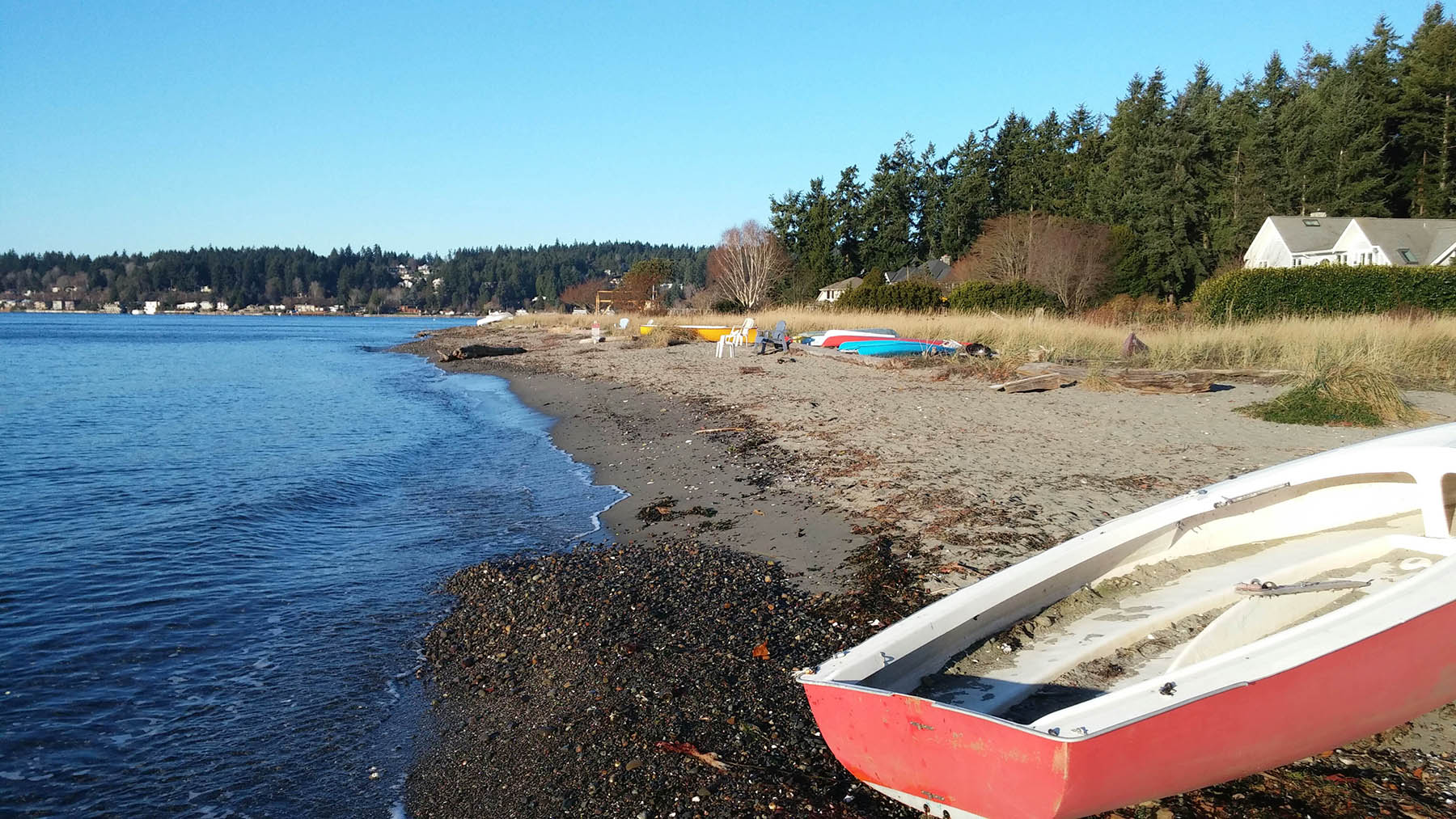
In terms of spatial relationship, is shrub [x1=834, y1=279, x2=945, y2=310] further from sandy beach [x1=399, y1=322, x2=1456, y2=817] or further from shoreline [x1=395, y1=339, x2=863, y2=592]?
shoreline [x1=395, y1=339, x2=863, y2=592]

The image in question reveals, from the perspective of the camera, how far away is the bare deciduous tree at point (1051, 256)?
39.5 m

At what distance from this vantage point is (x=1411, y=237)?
3494 centimetres

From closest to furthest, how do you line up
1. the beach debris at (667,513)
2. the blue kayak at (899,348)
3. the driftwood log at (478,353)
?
1. the beach debris at (667,513)
2. the blue kayak at (899,348)
3. the driftwood log at (478,353)

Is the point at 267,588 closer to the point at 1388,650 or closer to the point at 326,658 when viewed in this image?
the point at 326,658

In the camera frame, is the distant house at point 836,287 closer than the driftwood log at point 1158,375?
No

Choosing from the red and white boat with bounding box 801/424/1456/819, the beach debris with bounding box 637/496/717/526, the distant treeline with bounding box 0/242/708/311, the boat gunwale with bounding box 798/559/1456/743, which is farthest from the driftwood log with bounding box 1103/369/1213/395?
the distant treeline with bounding box 0/242/708/311

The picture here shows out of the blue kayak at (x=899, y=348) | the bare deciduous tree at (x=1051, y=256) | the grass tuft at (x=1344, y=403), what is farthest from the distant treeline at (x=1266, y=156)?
the grass tuft at (x=1344, y=403)

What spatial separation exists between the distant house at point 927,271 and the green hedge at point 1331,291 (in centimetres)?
2884

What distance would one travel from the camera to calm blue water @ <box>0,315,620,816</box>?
4355 mm

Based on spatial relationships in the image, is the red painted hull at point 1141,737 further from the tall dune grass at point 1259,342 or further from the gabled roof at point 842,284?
the gabled roof at point 842,284

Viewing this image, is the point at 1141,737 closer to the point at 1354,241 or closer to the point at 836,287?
the point at 1354,241

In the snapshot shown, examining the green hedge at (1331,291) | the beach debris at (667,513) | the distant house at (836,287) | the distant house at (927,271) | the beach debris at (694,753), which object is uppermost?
the distant house at (927,271)

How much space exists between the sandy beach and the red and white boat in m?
0.27

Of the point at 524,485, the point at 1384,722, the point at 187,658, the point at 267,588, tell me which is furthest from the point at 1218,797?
the point at 524,485
